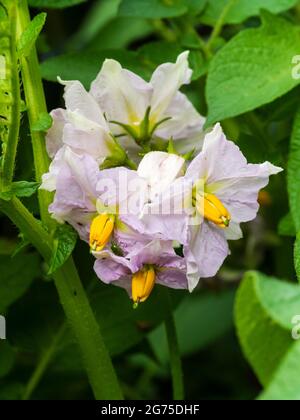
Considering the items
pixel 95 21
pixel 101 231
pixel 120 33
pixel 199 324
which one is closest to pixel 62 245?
pixel 101 231

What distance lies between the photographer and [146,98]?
0.85 m

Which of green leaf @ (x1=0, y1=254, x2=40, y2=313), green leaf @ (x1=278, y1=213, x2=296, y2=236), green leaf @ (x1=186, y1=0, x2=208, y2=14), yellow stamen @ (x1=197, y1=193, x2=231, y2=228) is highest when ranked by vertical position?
green leaf @ (x1=186, y1=0, x2=208, y2=14)

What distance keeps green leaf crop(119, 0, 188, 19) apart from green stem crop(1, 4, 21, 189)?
0.32 m

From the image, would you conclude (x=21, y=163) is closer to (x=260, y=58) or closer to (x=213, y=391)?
(x=260, y=58)

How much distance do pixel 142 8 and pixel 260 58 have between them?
0.59ft

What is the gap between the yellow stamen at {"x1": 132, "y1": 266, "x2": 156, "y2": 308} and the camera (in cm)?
75

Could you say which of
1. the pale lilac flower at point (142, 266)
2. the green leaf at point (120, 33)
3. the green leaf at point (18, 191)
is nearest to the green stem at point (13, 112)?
the green leaf at point (18, 191)

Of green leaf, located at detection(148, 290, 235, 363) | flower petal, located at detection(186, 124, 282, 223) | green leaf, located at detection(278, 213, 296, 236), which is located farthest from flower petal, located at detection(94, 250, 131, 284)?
green leaf, located at detection(148, 290, 235, 363)

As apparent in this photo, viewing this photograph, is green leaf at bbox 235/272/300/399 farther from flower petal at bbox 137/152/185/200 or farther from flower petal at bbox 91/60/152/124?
flower petal at bbox 91/60/152/124

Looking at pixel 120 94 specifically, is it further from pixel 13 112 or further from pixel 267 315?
pixel 267 315

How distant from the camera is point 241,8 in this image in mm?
1004

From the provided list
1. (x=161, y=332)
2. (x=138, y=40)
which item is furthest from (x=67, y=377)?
(x=138, y=40)

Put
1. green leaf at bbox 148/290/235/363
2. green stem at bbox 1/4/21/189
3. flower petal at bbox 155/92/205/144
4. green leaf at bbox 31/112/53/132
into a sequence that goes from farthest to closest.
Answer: green leaf at bbox 148/290/235/363
flower petal at bbox 155/92/205/144
green leaf at bbox 31/112/53/132
green stem at bbox 1/4/21/189

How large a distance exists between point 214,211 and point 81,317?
7.0 inches
